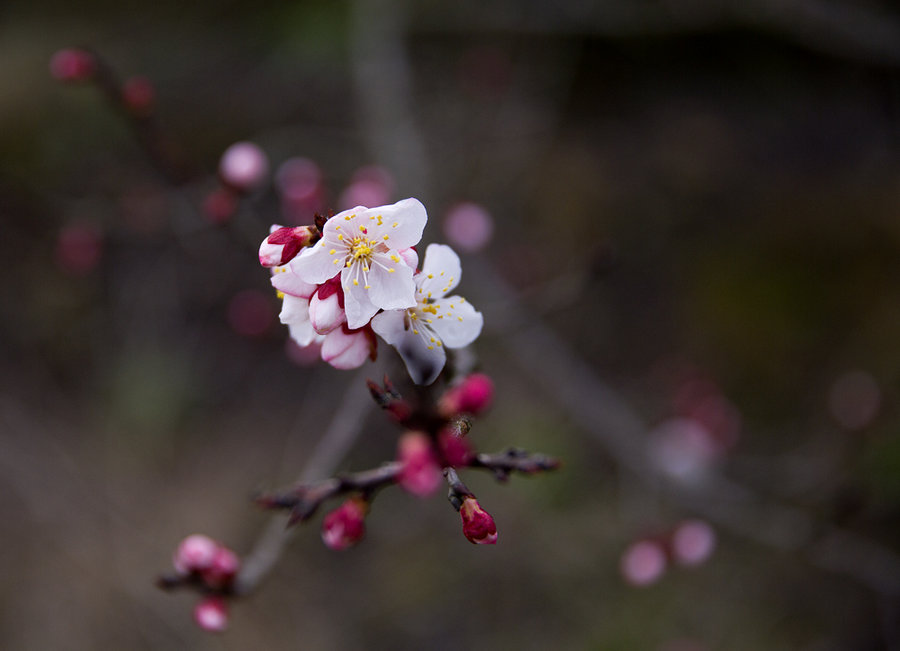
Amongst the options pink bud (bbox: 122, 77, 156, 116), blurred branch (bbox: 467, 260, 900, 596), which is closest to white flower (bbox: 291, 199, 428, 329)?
blurred branch (bbox: 467, 260, 900, 596)

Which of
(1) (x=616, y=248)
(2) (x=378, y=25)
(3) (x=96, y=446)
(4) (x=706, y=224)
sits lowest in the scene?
(3) (x=96, y=446)

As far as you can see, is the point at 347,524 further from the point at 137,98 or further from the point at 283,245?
the point at 137,98

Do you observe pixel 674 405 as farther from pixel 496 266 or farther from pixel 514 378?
pixel 496 266

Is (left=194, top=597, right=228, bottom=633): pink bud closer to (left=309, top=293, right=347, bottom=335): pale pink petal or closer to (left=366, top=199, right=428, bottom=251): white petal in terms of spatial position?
(left=309, top=293, right=347, bottom=335): pale pink petal

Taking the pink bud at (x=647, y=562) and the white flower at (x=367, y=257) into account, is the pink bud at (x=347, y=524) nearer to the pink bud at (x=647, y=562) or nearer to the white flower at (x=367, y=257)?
the white flower at (x=367, y=257)

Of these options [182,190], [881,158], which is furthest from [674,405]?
[182,190]
